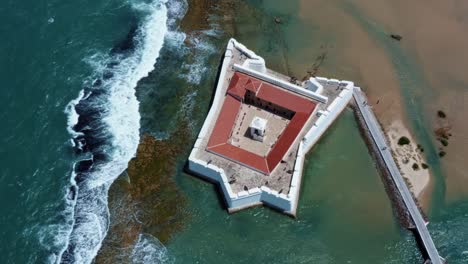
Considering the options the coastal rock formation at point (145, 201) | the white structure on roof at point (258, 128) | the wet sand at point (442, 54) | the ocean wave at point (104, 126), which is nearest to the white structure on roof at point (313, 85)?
the white structure on roof at point (258, 128)

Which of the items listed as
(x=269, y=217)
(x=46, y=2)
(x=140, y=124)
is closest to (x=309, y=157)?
(x=269, y=217)

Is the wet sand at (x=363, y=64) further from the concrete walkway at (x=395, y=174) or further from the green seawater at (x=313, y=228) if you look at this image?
the green seawater at (x=313, y=228)

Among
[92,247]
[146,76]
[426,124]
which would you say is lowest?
[92,247]

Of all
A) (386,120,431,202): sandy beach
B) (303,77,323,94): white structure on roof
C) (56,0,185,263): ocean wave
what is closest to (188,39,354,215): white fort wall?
(303,77,323,94): white structure on roof

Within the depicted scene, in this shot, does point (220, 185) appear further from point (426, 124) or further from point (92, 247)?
point (426, 124)

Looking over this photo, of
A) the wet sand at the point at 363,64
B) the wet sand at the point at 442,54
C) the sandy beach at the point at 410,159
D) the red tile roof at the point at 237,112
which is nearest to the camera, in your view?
the red tile roof at the point at 237,112
